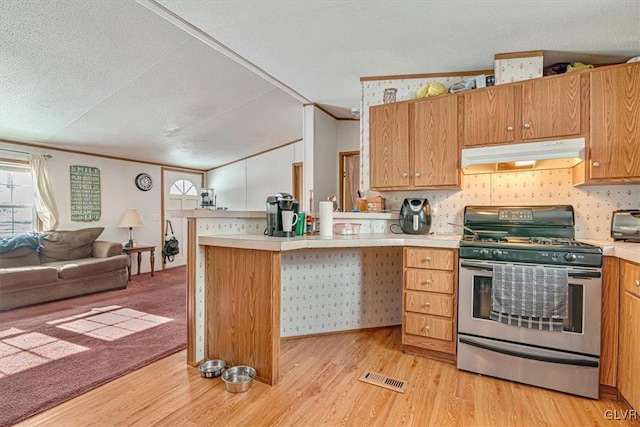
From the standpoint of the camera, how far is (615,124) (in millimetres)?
2119

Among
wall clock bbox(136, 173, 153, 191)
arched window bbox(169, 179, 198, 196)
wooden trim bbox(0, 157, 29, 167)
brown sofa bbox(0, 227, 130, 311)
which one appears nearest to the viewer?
brown sofa bbox(0, 227, 130, 311)

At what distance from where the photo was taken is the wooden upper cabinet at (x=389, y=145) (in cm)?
287

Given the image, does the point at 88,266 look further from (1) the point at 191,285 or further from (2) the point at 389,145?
(2) the point at 389,145

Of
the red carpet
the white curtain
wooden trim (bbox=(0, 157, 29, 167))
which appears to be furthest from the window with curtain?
the red carpet

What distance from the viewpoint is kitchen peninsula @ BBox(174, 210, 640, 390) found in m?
2.00

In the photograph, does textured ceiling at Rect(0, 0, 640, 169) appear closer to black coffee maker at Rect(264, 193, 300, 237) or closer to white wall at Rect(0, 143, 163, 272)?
white wall at Rect(0, 143, 163, 272)

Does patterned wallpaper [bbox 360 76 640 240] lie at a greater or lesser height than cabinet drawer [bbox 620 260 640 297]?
greater

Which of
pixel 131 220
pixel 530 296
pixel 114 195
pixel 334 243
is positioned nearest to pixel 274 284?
pixel 334 243

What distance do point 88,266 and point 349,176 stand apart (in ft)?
12.9

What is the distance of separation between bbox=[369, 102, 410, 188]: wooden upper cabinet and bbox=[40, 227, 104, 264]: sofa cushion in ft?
14.9

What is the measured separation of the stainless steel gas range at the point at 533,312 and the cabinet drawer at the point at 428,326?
0.29ft

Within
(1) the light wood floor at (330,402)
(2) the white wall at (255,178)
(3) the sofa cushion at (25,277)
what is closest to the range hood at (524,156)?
(1) the light wood floor at (330,402)

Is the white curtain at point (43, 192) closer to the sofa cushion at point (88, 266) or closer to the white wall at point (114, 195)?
the white wall at point (114, 195)

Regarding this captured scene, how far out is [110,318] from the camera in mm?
3330
